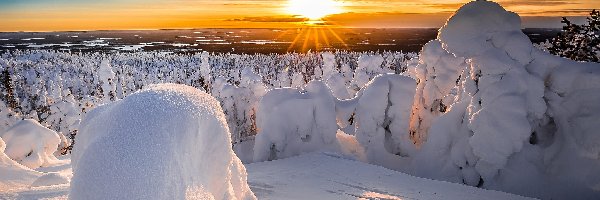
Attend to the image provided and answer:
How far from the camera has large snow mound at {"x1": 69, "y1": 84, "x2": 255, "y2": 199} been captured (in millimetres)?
4188

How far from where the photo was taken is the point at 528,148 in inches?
682

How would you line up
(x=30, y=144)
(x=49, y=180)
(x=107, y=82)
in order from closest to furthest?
1. (x=49, y=180)
2. (x=30, y=144)
3. (x=107, y=82)

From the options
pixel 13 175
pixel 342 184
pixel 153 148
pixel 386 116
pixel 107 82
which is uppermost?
pixel 153 148

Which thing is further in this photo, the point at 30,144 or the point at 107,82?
the point at 107,82

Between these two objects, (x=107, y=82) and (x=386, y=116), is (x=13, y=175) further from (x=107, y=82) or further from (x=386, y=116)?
(x=107, y=82)

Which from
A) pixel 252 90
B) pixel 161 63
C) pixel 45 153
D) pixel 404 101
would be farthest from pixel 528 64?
pixel 161 63

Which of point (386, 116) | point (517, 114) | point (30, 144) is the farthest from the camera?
point (386, 116)

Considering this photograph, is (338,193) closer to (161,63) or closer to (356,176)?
(356,176)

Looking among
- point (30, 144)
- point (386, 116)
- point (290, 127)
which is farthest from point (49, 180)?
point (386, 116)

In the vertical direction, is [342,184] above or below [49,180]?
below

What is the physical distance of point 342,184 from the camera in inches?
518

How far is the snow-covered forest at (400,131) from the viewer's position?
14.6 ft

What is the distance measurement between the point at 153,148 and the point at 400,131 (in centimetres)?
1962

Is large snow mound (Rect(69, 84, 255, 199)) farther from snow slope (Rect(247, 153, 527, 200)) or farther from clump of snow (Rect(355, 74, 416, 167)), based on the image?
clump of snow (Rect(355, 74, 416, 167))
